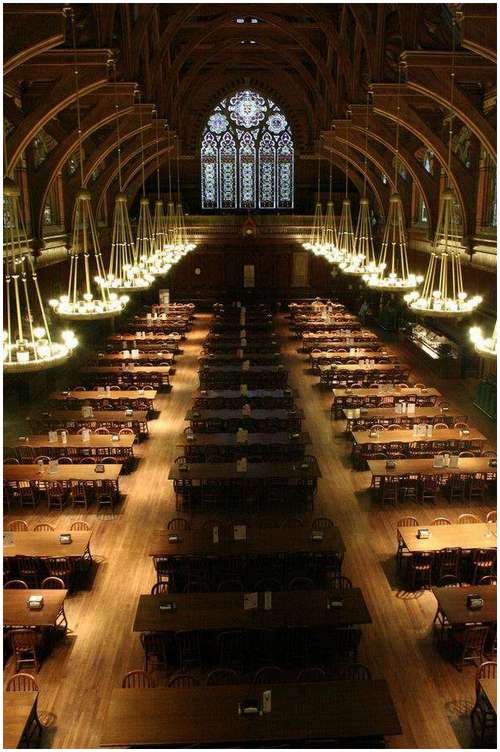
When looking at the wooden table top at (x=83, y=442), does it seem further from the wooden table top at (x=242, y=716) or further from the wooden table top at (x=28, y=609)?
the wooden table top at (x=242, y=716)

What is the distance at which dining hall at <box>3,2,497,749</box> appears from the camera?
8.56m

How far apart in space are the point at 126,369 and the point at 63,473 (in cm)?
861

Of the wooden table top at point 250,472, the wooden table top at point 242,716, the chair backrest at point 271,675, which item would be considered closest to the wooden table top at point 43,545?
the wooden table top at point 250,472

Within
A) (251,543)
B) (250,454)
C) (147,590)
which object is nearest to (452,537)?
(251,543)

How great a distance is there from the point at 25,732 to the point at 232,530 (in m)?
4.47

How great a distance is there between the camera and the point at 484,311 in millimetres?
20969

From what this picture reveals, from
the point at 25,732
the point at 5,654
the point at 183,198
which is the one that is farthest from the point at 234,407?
the point at 183,198

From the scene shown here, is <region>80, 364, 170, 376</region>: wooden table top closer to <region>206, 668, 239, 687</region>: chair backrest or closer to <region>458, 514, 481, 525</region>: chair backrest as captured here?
<region>458, 514, 481, 525</region>: chair backrest

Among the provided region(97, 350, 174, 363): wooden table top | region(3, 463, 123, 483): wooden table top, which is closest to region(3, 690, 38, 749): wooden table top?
region(3, 463, 123, 483): wooden table top

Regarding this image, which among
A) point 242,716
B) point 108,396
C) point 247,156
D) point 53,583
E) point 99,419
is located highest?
point 247,156

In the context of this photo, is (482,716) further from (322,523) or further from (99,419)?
(99,419)

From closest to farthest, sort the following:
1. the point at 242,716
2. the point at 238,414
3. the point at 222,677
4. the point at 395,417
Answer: the point at 242,716
the point at 222,677
the point at 395,417
the point at 238,414

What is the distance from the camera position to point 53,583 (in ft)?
36.8

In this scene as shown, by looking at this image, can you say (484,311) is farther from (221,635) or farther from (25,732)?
(25,732)
